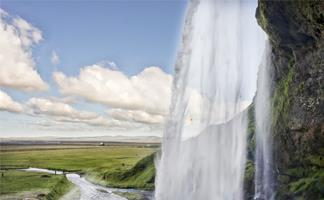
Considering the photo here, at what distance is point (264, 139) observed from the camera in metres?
52.1

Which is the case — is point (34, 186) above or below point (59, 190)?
above

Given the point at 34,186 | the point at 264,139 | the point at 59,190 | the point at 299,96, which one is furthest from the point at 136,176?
the point at 299,96

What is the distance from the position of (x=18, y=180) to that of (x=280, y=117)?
51.8 metres

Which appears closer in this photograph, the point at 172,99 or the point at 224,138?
the point at 172,99

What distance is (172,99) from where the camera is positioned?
2261 inches

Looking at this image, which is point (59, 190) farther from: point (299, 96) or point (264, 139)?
point (299, 96)

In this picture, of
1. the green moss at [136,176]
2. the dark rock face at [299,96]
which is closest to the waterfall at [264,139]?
the dark rock face at [299,96]

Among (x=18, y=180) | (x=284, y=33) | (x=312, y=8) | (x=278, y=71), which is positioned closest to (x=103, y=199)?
(x=18, y=180)

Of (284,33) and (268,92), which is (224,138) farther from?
(284,33)

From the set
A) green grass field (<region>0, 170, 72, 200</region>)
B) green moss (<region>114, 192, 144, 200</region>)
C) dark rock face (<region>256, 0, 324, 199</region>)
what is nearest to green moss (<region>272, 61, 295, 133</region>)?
dark rock face (<region>256, 0, 324, 199</region>)

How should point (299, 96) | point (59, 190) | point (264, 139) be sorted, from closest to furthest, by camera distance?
point (299, 96) < point (264, 139) < point (59, 190)

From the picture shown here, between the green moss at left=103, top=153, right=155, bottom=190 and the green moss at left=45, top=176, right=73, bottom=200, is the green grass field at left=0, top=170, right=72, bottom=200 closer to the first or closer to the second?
the green moss at left=45, top=176, right=73, bottom=200

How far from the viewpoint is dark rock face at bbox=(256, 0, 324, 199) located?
39.6 m

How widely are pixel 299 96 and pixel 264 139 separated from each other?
9707 mm
